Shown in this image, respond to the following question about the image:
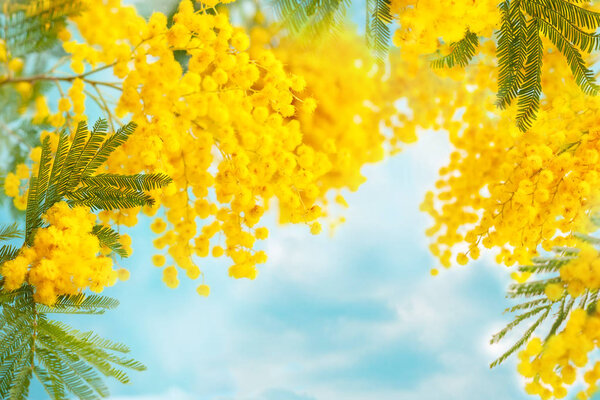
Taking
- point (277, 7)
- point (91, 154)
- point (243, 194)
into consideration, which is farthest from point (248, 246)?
point (277, 7)

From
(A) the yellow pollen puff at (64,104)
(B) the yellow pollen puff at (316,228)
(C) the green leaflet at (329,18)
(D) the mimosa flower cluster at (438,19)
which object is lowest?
(B) the yellow pollen puff at (316,228)

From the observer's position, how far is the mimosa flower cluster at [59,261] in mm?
1336

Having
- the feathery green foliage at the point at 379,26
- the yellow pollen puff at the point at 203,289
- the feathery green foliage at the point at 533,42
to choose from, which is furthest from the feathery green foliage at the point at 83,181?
the feathery green foliage at the point at 533,42

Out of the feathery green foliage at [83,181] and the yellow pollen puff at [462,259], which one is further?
the yellow pollen puff at [462,259]

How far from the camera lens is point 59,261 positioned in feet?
4.46

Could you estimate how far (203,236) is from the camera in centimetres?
206

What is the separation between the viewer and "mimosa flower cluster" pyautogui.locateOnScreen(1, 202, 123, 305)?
1.34 meters

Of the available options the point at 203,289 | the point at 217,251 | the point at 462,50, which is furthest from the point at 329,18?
the point at 203,289

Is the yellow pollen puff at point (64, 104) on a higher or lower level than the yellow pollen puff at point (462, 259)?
higher

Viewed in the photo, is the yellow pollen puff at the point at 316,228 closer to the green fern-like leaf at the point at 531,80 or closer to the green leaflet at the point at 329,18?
the green leaflet at the point at 329,18

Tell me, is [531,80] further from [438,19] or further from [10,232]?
[10,232]

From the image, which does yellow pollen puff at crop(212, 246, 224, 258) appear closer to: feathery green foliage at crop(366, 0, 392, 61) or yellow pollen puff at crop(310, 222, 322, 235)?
yellow pollen puff at crop(310, 222, 322, 235)

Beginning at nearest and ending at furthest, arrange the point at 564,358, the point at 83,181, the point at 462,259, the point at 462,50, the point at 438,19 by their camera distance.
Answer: the point at 564,358, the point at 83,181, the point at 438,19, the point at 462,50, the point at 462,259

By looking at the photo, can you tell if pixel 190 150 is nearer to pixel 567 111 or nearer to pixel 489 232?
pixel 489 232
